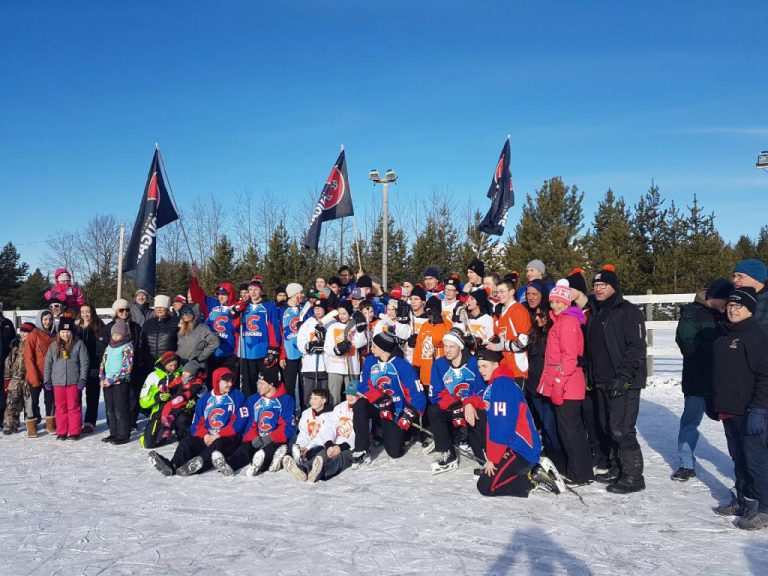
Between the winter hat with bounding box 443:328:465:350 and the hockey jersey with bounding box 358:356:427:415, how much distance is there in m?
0.73

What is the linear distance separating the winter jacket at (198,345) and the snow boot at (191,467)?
2045 millimetres

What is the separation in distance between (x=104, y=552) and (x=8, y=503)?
75.3 inches

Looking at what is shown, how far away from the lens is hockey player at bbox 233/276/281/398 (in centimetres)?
877

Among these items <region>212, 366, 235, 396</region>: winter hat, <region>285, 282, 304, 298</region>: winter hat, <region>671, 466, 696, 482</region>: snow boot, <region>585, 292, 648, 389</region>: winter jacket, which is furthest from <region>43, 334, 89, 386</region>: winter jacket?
<region>671, 466, 696, 482</region>: snow boot

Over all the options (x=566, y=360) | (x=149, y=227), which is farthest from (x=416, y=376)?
(x=149, y=227)

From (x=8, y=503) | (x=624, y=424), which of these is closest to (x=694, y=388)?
(x=624, y=424)

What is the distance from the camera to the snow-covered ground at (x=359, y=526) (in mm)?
4160

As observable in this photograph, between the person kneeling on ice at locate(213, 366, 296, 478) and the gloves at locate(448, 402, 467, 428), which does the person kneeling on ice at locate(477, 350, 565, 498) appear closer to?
the gloves at locate(448, 402, 467, 428)

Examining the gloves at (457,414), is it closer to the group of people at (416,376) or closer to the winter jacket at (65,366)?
the group of people at (416,376)

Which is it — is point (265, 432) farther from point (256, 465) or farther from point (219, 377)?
point (219, 377)

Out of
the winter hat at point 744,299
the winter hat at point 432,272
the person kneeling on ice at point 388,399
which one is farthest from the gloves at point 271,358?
the winter hat at point 744,299

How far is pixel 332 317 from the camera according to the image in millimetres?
8195

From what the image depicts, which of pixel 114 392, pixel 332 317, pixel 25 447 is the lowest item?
pixel 25 447

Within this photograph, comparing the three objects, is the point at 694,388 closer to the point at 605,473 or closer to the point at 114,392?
the point at 605,473
